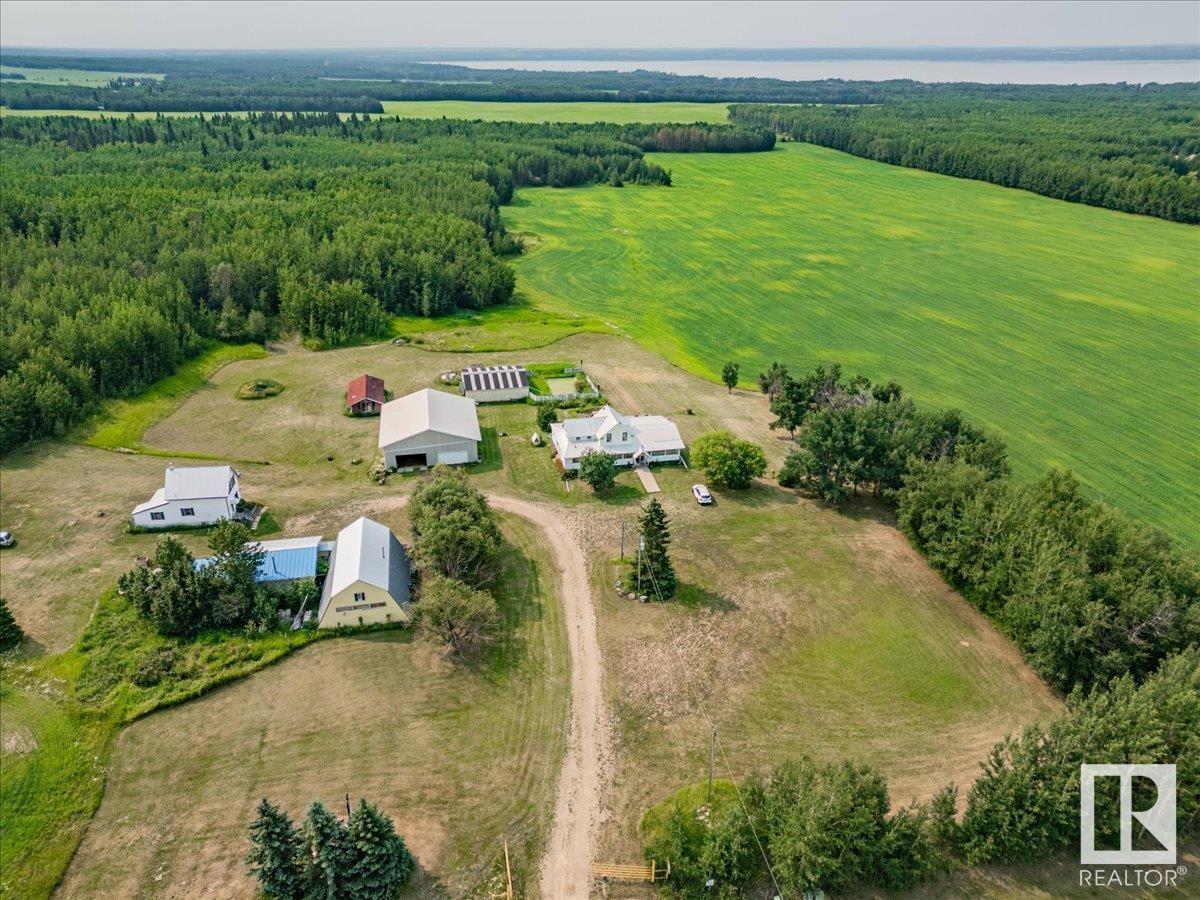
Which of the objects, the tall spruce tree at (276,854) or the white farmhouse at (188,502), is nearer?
the tall spruce tree at (276,854)

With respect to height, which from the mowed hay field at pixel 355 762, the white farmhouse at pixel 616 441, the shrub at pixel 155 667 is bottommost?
the mowed hay field at pixel 355 762

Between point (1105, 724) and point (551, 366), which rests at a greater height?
point (551, 366)

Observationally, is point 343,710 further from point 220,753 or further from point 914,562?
point 914,562

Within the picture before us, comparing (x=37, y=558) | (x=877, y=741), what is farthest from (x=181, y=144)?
(x=877, y=741)

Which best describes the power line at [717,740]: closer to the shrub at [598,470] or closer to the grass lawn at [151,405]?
the shrub at [598,470]

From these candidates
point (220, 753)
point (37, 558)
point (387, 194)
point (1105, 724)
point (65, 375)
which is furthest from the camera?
point (387, 194)

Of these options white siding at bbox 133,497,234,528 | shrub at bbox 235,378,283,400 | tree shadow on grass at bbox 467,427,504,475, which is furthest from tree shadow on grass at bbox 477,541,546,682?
shrub at bbox 235,378,283,400

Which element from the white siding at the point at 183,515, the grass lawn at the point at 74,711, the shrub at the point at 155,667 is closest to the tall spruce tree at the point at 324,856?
the grass lawn at the point at 74,711
